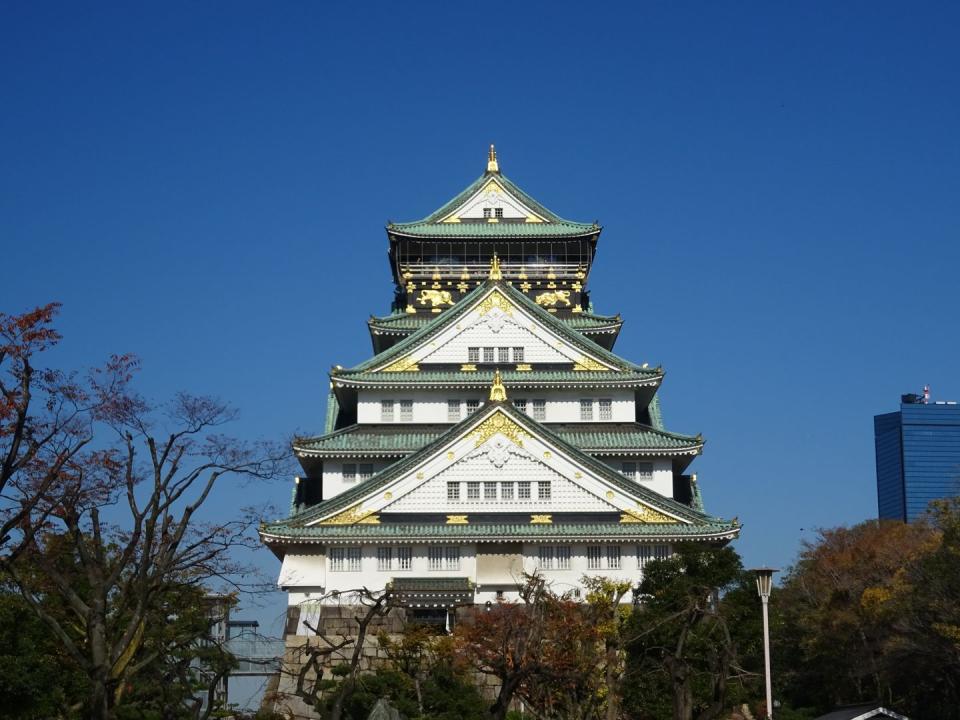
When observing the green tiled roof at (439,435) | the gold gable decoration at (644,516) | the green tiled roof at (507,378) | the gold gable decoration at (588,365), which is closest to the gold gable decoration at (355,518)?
the green tiled roof at (439,435)

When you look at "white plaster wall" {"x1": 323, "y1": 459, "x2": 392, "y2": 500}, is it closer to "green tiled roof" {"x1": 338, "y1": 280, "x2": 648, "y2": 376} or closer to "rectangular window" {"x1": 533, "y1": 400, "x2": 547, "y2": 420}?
"green tiled roof" {"x1": 338, "y1": 280, "x2": 648, "y2": 376}

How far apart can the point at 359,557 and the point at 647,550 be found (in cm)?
1068

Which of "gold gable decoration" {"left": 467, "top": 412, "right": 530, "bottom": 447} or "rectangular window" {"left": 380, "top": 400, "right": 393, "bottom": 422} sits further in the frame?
"rectangular window" {"left": 380, "top": 400, "right": 393, "bottom": 422}

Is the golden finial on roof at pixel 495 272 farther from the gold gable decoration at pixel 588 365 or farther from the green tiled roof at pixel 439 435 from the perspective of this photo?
the green tiled roof at pixel 439 435

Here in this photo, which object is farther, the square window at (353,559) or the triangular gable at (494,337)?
the triangular gable at (494,337)

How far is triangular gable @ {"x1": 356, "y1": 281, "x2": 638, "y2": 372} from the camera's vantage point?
5550cm

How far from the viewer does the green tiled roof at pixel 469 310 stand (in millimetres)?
55219

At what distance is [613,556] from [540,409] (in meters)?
8.74

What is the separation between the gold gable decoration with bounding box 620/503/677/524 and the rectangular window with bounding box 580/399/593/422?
23.1 ft

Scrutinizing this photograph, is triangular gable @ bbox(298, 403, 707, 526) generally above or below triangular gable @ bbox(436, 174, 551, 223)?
below

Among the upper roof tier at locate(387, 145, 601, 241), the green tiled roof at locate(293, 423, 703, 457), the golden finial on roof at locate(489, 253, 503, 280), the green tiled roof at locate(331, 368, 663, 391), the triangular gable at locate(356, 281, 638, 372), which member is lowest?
the green tiled roof at locate(293, 423, 703, 457)

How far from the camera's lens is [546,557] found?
49062 mm

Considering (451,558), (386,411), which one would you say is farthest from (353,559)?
(386,411)

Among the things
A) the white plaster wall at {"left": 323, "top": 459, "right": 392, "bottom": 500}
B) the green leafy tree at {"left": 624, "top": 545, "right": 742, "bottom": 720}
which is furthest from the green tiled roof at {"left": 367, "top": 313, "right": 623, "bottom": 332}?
the green leafy tree at {"left": 624, "top": 545, "right": 742, "bottom": 720}
